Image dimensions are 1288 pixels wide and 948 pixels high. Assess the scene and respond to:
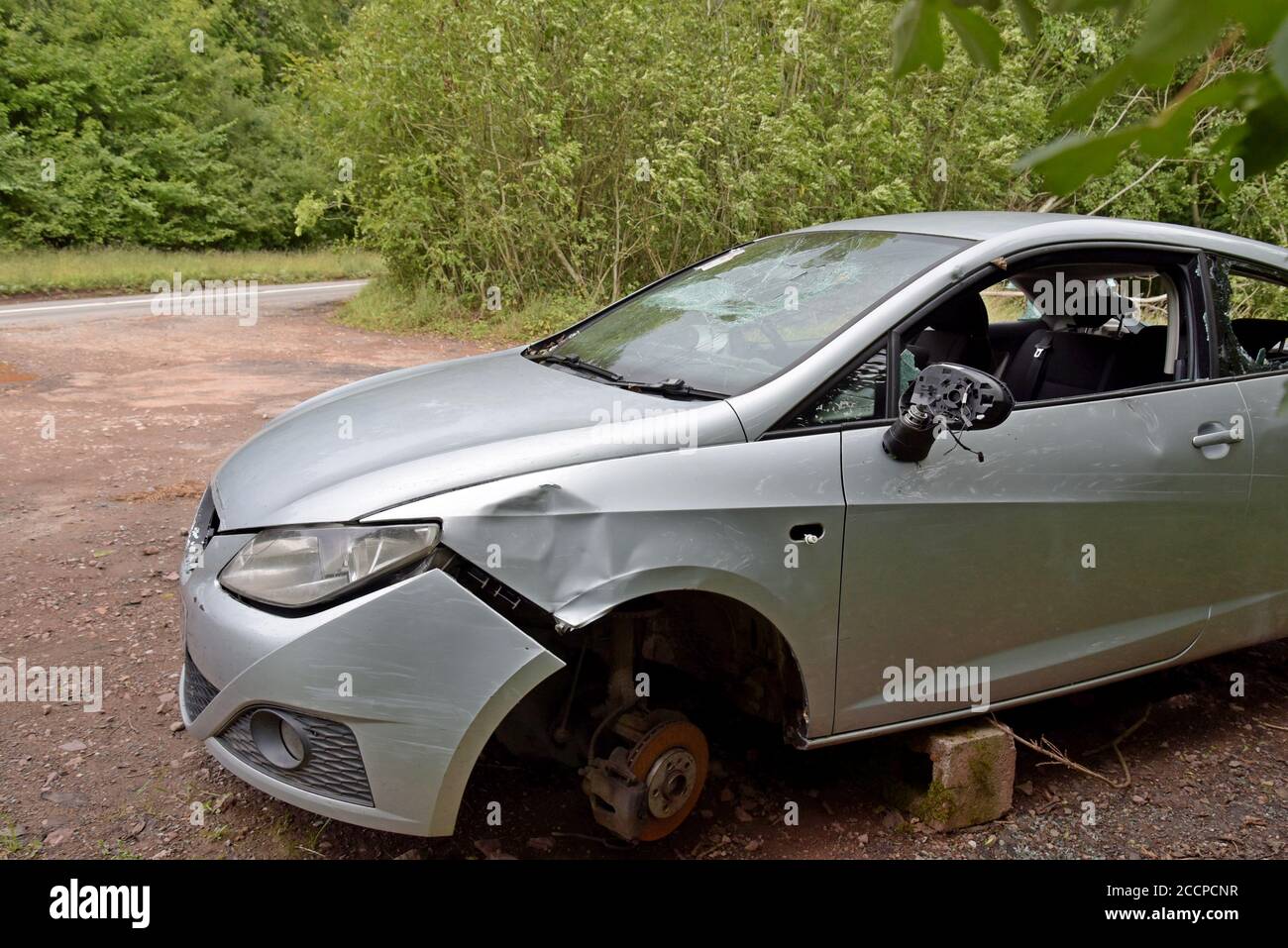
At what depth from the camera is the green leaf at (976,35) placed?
1.23 metres

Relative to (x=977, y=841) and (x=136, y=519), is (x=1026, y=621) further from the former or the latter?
(x=136, y=519)

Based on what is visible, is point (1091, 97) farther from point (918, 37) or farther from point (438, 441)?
point (438, 441)

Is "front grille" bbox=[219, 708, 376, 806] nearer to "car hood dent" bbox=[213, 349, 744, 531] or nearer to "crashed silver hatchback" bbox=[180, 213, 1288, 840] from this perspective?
"crashed silver hatchback" bbox=[180, 213, 1288, 840]

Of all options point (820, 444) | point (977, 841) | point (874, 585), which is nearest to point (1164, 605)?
point (977, 841)

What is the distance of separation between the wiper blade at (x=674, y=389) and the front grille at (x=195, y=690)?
1.34 meters

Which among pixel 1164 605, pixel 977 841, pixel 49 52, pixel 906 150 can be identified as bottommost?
pixel 977 841

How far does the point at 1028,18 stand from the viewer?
3.88 feet

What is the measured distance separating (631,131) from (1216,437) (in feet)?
38.8

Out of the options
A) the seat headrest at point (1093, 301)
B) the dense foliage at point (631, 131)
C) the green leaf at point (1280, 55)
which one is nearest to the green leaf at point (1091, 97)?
the green leaf at point (1280, 55)

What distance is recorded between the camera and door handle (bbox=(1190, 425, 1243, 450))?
10.7 feet

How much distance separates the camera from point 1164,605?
3.28m

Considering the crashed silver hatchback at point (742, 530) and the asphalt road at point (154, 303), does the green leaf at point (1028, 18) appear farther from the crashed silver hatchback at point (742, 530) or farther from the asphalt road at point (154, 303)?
the asphalt road at point (154, 303)

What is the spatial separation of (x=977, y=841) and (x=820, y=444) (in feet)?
4.29

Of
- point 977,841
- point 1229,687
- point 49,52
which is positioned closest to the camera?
point 977,841
